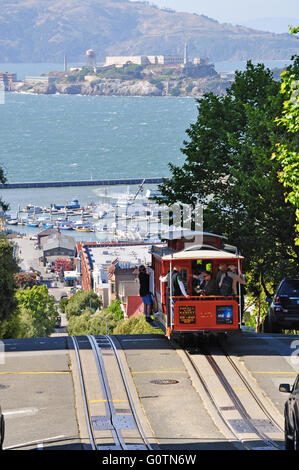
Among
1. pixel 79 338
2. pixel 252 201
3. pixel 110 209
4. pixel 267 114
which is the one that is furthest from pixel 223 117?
pixel 110 209

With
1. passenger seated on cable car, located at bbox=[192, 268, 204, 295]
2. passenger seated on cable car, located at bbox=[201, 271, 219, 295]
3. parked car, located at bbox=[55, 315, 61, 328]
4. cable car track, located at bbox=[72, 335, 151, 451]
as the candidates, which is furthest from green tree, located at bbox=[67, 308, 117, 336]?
cable car track, located at bbox=[72, 335, 151, 451]

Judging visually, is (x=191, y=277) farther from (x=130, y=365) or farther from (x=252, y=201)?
(x=252, y=201)

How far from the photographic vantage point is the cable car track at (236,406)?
48.9 ft

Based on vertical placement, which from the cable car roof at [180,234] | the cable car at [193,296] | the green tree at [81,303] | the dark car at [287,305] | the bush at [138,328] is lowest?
the green tree at [81,303]

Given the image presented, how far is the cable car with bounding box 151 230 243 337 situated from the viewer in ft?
70.1

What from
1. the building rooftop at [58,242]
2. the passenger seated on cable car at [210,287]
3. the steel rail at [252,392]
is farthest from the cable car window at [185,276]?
the building rooftop at [58,242]

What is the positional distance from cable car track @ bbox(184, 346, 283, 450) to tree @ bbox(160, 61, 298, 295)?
11.1 metres

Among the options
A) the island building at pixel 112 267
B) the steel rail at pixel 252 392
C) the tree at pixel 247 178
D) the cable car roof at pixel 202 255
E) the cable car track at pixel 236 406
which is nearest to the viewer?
the cable car track at pixel 236 406

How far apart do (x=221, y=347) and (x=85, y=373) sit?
166 inches

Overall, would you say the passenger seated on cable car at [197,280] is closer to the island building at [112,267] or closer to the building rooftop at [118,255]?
the island building at [112,267]

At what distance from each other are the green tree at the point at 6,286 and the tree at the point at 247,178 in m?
9.21

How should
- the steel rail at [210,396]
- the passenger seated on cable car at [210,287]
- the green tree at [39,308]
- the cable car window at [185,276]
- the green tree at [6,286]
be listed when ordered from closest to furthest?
1. the steel rail at [210,396]
2. the passenger seated on cable car at [210,287]
3. the cable car window at [185,276]
4. the green tree at [6,286]
5. the green tree at [39,308]

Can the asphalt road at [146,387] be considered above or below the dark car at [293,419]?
below
